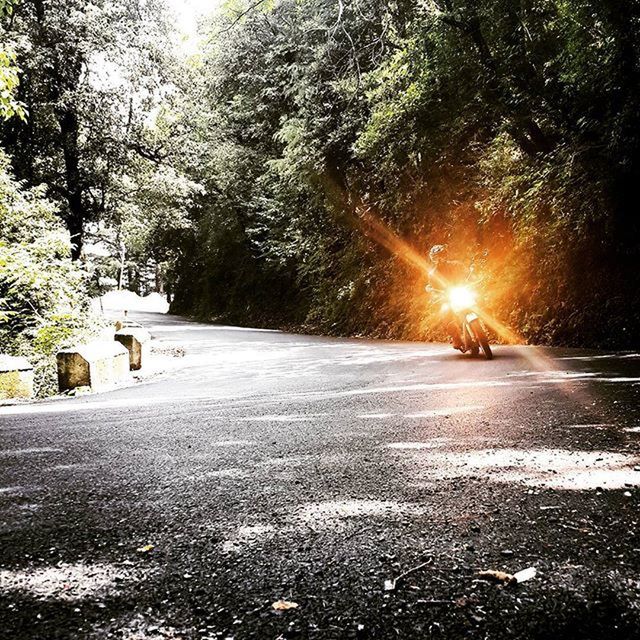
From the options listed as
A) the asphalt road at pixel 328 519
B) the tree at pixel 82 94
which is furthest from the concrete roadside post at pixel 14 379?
the tree at pixel 82 94

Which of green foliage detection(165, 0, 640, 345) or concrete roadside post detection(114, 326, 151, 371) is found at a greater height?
green foliage detection(165, 0, 640, 345)

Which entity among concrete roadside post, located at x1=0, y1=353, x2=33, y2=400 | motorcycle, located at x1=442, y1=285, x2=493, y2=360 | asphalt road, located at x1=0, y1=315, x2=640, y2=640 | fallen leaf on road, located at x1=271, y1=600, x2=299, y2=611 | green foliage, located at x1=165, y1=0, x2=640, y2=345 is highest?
green foliage, located at x1=165, y1=0, x2=640, y2=345

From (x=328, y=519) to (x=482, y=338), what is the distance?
272 inches

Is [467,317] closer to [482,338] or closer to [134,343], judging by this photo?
[482,338]

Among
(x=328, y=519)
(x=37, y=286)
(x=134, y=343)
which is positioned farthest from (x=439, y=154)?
(x=328, y=519)

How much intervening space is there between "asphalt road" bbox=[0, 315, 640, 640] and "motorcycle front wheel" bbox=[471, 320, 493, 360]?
3327mm

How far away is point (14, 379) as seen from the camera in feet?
23.4

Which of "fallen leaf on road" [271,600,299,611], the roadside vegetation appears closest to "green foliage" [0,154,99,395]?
the roadside vegetation

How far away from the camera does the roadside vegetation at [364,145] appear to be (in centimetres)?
970

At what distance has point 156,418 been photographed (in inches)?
204

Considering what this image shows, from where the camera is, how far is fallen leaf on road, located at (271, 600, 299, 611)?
5.88 feet

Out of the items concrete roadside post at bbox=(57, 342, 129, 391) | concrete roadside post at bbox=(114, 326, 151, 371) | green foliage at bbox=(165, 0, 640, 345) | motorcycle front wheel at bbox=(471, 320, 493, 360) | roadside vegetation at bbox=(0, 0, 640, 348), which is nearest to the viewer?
concrete roadside post at bbox=(57, 342, 129, 391)

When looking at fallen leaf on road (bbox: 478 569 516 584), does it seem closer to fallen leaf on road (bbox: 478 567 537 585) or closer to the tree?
fallen leaf on road (bbox: 478 567 537 585)

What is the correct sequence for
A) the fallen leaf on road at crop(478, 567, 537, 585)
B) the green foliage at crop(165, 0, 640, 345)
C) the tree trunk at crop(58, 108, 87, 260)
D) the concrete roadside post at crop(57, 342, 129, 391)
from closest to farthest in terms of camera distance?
1. the fallen leaf on road at crop(478, 567, 537, 585)
2. the concrete roadside post at crop(57, 342, 129, 391)
3. the green foliage at crop(165, 0, 640, 345)
4. the tree trunk at crop(58, 108, 87, 260)
